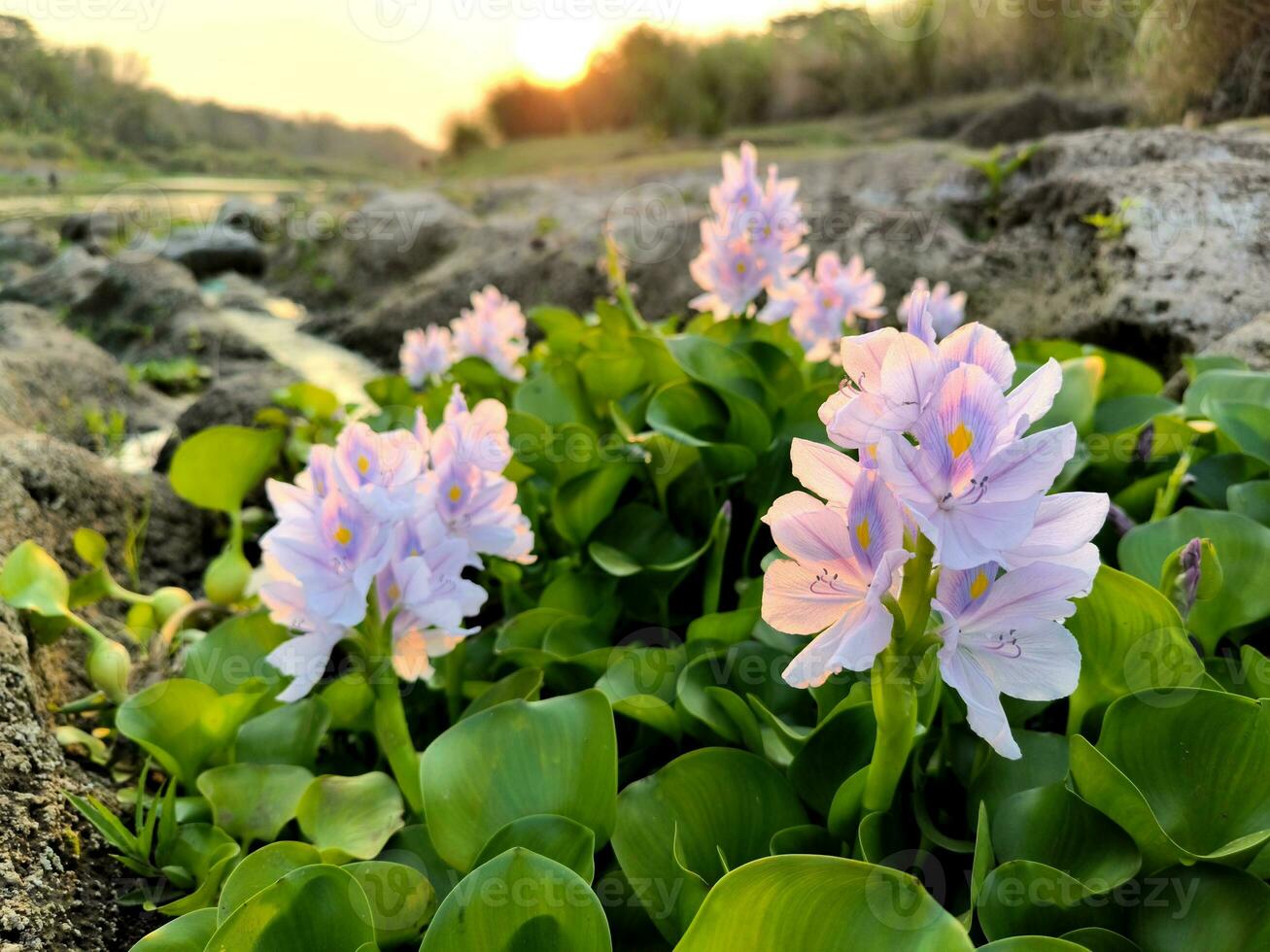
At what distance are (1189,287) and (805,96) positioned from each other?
10636 mm

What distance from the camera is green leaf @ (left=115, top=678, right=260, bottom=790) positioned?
126cm

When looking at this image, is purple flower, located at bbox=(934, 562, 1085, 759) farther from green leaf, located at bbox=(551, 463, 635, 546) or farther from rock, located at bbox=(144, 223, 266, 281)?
rock, located at bbox=(144, 223, 266, 281)

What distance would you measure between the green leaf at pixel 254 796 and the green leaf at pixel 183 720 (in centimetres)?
8

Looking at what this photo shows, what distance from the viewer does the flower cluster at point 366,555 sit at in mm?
979

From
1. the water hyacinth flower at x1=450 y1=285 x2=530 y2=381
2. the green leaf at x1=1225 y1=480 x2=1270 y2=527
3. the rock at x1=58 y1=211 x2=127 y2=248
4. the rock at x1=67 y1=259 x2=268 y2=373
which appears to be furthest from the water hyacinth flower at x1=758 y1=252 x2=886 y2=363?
the rock at x1=58 y1=211 x2=127 y2=248

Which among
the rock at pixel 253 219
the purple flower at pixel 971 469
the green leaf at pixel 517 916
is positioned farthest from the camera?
the rock at pixel 253 219

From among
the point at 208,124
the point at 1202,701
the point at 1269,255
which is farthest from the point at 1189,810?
the point at 208,124

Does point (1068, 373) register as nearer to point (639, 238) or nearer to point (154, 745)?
point (154, 745)

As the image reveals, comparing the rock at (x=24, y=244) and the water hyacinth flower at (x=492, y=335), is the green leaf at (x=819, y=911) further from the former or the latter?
the rock at (x=24, y=244)

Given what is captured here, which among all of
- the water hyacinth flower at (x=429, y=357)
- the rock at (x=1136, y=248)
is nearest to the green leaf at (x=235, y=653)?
the water hyacinth flower at (x=429, y=357)

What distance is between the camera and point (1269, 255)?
7.71ft

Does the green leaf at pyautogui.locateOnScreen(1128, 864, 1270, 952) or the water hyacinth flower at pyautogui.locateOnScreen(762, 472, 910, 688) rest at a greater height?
the water hyacinth flower at pyautogui.locateOnScreen(762, 472, 910, 688)

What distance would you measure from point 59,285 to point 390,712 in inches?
234

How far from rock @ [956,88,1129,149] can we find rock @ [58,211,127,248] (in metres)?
7.29
